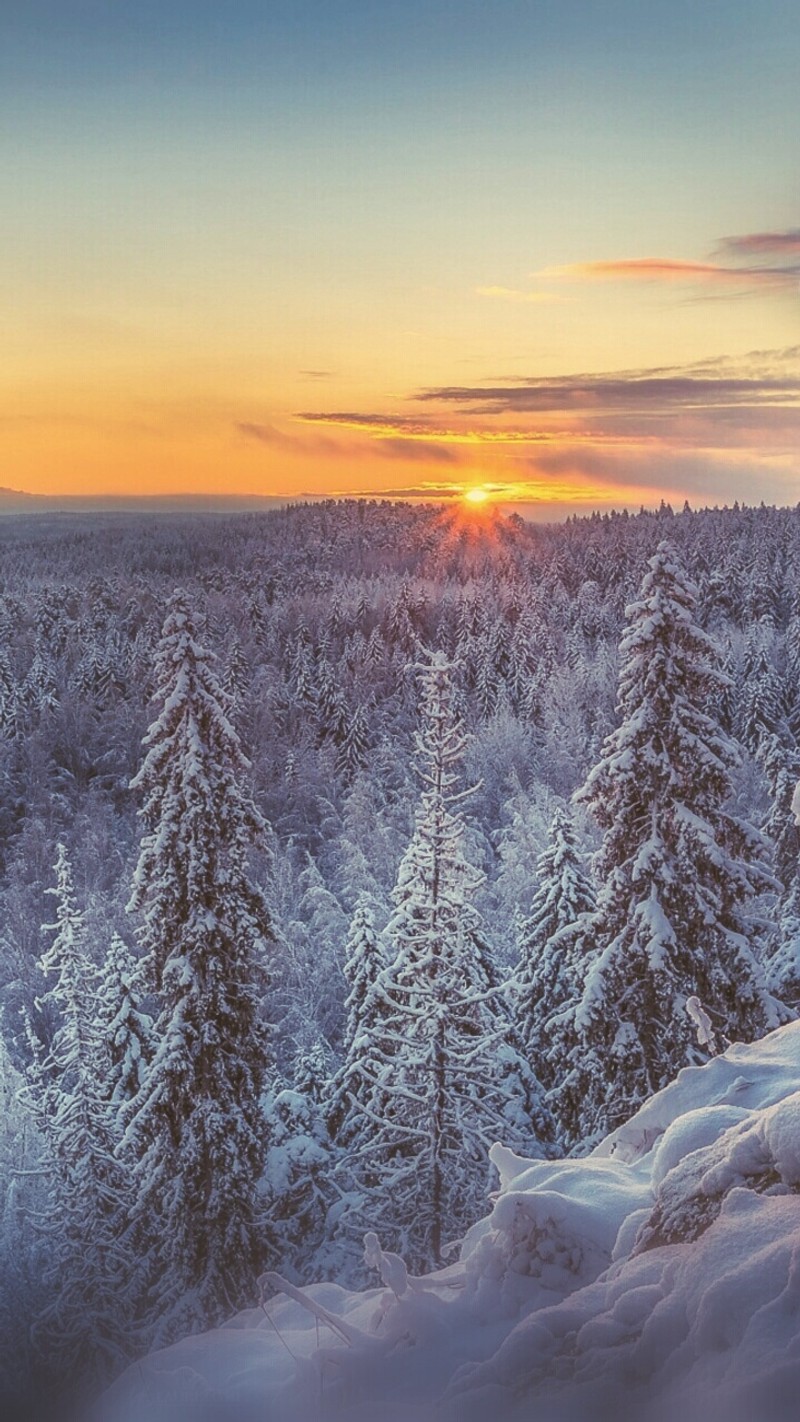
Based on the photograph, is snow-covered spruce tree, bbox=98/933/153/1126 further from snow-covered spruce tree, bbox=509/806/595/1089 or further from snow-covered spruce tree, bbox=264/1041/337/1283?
snow-covered spruce tree, bbox=509/806/595/1089

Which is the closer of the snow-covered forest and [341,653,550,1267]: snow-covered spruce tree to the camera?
the snow-covered forest

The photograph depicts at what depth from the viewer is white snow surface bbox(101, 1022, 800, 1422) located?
13.7 ft

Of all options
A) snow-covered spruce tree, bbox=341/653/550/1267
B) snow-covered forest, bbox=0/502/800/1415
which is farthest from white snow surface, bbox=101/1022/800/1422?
snow-covered spruce tree, bbox=341/653/550/1267

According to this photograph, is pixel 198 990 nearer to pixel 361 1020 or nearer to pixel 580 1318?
pixel 361 1020

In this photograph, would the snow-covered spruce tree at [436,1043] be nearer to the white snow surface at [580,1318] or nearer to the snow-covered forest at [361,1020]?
the snow-covered forest at [361,1020]

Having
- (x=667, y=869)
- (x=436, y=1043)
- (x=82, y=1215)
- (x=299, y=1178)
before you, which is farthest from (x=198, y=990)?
(x=299, y=1178)

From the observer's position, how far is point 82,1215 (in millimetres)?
18969

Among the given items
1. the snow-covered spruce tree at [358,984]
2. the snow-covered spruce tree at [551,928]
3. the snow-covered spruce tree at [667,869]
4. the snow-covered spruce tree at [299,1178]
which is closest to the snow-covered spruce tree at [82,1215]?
the snow-covered spruce tree at [299,1178]

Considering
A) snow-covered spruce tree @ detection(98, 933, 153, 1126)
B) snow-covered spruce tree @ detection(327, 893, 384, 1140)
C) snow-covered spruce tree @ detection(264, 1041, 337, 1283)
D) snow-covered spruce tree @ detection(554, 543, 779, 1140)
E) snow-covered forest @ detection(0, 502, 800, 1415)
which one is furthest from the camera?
snow-covered spruce tree @ detection(98, 933, 153, 1126)

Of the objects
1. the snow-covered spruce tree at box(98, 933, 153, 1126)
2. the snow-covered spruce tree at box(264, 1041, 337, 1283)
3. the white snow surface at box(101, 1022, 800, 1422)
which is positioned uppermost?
the white snow surface at box(101, 1022, 800, 1422)

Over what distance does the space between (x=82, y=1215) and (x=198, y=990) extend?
22.2 ft

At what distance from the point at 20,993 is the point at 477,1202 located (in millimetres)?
35250

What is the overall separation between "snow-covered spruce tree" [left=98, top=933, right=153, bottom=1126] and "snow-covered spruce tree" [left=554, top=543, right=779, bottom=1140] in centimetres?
1316

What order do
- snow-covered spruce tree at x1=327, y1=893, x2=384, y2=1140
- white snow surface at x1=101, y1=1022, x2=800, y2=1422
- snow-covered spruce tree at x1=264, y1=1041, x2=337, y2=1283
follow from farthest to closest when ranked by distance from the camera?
snow-covered spruce tree at x1=327, y1=893, x2=384, y2=1140, snow-covered spruce tree at x1=264, y1=1041, x2=337, y2=1283, white snow surface at x1=101, y1=1022, x2=800, y2=1422
